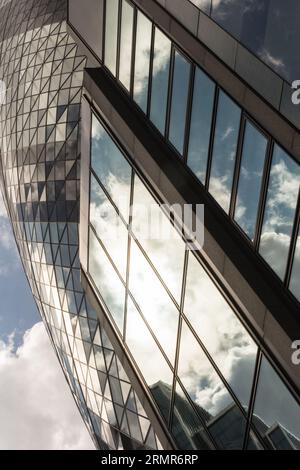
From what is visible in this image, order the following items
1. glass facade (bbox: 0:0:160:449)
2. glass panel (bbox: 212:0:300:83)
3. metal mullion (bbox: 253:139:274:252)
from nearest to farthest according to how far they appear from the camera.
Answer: glass panel (bbox: 212:0:300:83) < metal mullion (bbox: 253:139:274:252) < glass facade (bbox: 0:0:160:449)

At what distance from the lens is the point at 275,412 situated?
9.80 metres

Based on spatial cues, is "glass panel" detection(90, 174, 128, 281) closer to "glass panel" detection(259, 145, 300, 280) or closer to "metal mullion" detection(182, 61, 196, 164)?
"metal mullion" detection(182, 61, 196, 164)

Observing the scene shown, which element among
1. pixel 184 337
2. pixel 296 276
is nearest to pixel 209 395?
pixel 184 337

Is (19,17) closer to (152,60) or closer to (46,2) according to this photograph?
(46,2)

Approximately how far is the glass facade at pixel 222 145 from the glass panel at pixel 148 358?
→ 18.1 feet

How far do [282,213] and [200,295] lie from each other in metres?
3.74

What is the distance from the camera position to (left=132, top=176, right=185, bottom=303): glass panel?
13125 millimetres

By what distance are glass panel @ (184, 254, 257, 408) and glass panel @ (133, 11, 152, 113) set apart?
5.91m

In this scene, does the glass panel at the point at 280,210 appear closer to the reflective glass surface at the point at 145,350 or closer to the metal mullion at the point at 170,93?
the metal mullion at the point at 170,93

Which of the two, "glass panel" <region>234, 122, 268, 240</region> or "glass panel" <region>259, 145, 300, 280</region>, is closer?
"glass panel" <region>259, 145, 300, 280</region>

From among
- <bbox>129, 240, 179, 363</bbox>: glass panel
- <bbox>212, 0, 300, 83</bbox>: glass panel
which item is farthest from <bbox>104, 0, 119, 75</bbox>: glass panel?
<bbox>212, 0, 300, 83</bbox>: glass panel

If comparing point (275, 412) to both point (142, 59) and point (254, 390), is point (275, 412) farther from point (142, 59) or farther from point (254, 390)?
point (142, 59)

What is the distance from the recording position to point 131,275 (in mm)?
15359

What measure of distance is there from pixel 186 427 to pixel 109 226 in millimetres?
7132
